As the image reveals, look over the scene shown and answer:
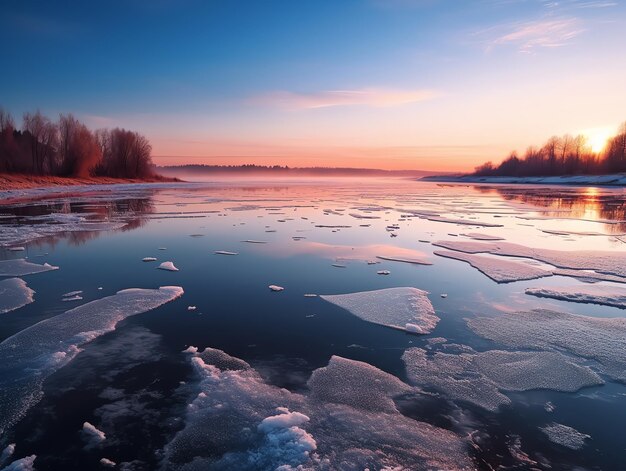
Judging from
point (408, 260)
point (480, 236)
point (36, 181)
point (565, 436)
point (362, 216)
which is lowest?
point (565, 436)

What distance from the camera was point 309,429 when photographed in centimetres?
279

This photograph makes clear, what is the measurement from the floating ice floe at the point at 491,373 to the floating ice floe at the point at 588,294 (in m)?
2.30

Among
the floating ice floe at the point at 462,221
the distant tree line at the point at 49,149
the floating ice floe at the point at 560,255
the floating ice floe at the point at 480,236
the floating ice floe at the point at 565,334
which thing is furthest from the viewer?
the distant tree line at the point at 49,149

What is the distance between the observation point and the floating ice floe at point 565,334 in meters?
3.95

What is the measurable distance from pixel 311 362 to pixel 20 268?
21.9 ft

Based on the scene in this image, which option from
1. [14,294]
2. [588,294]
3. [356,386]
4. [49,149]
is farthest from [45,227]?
[49,149]

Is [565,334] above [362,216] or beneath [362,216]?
beneath

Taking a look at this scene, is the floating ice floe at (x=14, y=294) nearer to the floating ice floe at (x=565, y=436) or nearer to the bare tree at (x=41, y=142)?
the floating ice floe at (x=565, y=436)

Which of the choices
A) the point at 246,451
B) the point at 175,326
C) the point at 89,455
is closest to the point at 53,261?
the point at 175,326

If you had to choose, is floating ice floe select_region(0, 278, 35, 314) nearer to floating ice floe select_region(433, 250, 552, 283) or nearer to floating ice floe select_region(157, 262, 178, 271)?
floating ice floe select_region(157, 262, 178, 271)

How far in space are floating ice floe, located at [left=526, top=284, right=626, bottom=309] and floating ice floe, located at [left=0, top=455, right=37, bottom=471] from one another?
6.54 metres

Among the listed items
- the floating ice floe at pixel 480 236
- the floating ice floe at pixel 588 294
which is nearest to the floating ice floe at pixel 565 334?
the floating ice floe at pixel 588 294

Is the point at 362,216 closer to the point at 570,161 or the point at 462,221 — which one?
the point at 462,221

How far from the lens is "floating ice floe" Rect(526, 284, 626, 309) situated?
567 cm
